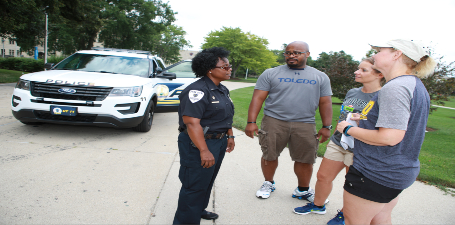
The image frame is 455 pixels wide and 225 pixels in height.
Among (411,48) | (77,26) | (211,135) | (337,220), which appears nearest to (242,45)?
(77,26)

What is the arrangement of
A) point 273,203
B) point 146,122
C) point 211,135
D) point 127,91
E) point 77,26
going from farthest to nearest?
point 77,26
point 146,122
point 127,91
point 273,203
point 211,135

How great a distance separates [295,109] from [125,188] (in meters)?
2.15

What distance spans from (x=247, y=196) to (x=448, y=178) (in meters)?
3.07

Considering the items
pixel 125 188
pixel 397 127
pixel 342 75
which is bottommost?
pixel 125 188

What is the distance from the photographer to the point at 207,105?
218 centimetres

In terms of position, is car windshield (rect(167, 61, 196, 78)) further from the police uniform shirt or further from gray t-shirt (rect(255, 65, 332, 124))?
the police uniform shirt

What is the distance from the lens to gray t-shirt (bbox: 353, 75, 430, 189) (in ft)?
5.05

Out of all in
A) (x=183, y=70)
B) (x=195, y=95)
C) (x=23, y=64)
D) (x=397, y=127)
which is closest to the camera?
(x=397, y=127)

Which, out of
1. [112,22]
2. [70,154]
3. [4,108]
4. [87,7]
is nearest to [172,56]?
[112,22]

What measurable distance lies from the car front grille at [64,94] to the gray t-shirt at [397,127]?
4.43 meters

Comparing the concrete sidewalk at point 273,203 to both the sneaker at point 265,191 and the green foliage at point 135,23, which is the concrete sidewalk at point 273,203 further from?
the green foliage at point 135,23

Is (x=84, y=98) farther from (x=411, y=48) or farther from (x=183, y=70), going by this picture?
(x=411, y=48)

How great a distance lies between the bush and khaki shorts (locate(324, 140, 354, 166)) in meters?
29.0

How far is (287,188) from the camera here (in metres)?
3.59
